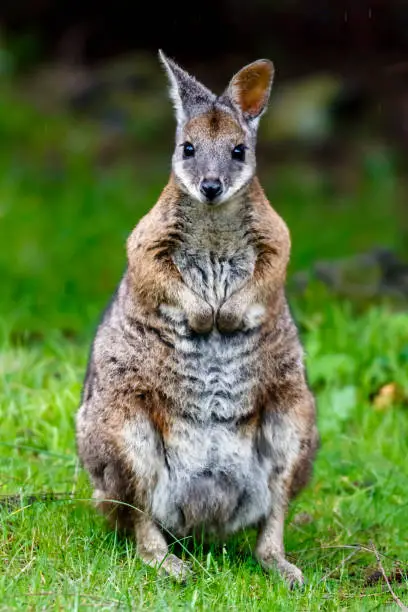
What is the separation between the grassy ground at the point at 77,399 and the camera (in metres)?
4.54

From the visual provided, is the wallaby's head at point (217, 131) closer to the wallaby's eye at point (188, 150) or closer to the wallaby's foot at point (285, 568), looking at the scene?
the wallaby's eye at point (188, 150)

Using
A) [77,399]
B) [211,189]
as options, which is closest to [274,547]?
[211,189]

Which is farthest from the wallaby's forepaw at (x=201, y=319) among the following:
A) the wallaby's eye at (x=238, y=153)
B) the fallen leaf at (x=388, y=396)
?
the fallen leaf at (x=388, y=396)

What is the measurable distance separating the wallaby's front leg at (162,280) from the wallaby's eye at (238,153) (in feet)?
1.18

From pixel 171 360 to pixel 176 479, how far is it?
46 centimetres

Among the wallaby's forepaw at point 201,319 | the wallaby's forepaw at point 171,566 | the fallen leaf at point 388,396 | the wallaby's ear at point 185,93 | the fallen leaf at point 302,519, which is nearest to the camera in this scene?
the wallaby's forepaw at point 171,566

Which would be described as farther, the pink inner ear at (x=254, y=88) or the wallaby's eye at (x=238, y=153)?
the pink inner ear at (x=254, y=88)

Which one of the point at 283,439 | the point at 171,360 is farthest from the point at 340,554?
the point at 171,360

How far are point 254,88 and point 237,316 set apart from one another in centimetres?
92

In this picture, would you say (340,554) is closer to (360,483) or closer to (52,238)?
(360,483)

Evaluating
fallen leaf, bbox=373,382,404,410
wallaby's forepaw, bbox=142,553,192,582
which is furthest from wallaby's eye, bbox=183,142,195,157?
fallen leaf, bbox=373,382,404,410

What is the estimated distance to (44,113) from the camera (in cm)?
1336

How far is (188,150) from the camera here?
16.3 feet

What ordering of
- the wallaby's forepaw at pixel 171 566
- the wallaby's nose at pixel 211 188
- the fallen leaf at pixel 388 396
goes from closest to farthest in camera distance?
1. the wallaby's forepaw at pixel 171 566
2. the wallaby's nose at pixel 211 188
3. the fallen leaf at pixel 388 396
